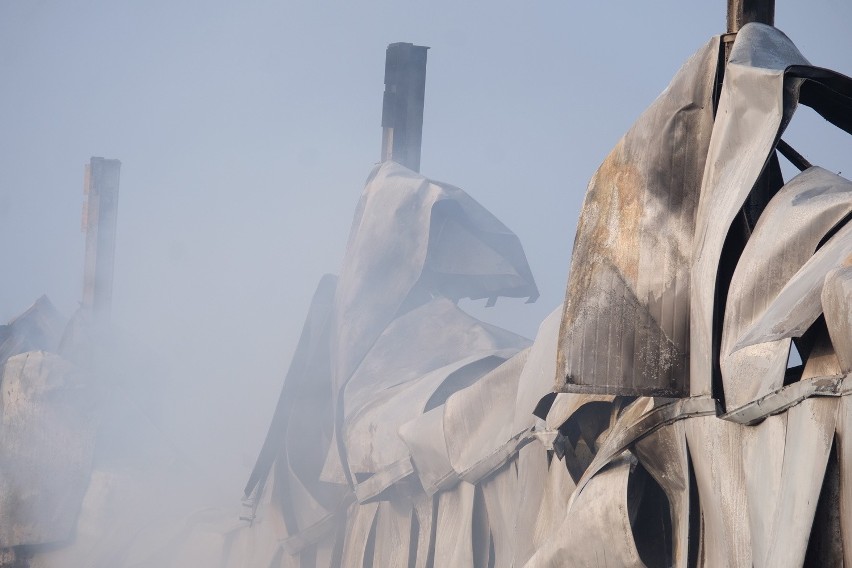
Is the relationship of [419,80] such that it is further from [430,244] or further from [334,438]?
[334,438]

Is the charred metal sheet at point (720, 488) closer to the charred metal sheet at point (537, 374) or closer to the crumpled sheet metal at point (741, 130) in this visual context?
the crumpled sheet metal at point (741, 130)

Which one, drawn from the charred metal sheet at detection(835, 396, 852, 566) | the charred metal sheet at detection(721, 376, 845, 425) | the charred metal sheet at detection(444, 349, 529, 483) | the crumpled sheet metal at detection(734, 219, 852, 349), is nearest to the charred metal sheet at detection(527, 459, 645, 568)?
the charred metal sheet at detection(721, 376, 845, 425)

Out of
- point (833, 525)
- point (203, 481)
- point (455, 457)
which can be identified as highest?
point (833, 525)

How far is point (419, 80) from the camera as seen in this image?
839cm

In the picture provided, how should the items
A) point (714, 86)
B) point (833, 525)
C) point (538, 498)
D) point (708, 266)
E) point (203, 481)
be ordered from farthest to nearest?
1. point (203, 481)
2. point (538, 498)
3. point (714, 86)
4. point (708, 266)
5. point (833, 525)

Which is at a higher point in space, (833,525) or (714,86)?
(714,86)

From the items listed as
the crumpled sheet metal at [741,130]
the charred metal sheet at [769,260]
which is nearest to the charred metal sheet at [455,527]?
the crumpled sheet metal at [741,130]

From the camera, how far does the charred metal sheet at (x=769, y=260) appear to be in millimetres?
1876

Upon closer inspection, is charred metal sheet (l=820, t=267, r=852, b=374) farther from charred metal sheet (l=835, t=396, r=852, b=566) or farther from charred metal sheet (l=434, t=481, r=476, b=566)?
charred metal sheet (l=434, t=481, r=476, b=566)

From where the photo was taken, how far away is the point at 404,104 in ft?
27.3

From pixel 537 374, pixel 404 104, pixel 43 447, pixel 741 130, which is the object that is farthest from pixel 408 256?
pixel 741 130

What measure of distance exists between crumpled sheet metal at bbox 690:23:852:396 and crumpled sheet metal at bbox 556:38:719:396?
7cm

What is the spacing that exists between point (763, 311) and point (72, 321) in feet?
32.3

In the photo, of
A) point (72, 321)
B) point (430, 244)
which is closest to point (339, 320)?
point (430, 244)
